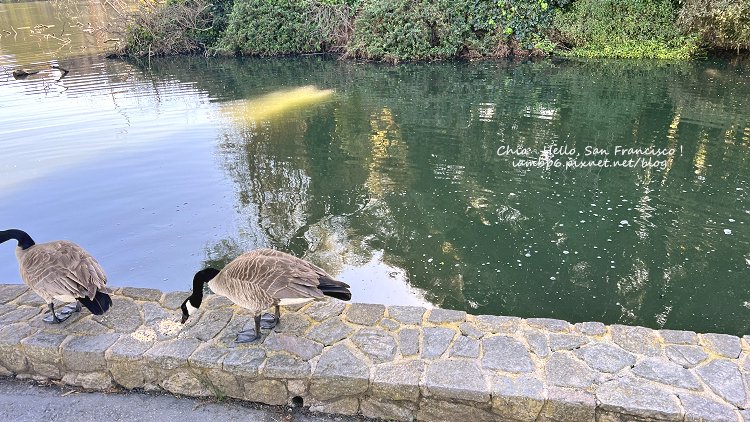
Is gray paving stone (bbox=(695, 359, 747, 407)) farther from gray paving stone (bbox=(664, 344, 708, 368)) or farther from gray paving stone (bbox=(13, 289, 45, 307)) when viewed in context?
gray paving stone (bbox=(13, 289, 45, 307))

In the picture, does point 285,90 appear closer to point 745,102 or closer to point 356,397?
point 745,102

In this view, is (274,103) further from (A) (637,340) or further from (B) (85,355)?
(A) (637,340)

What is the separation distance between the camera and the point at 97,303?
368cm

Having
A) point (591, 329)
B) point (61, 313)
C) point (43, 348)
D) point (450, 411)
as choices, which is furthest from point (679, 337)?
point (61, 313)

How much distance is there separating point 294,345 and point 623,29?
57.3ft

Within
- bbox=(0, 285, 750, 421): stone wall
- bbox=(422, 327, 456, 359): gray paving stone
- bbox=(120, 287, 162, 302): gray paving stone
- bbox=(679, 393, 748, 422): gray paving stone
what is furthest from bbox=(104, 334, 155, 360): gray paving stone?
bbox=(679, 393, 748, 422): gray paving stone

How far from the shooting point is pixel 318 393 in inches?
132

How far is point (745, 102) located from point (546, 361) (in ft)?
34.3

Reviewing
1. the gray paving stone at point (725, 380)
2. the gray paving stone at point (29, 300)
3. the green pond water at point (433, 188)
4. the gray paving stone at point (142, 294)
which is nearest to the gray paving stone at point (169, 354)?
the gray paving stone at point (142, 294)

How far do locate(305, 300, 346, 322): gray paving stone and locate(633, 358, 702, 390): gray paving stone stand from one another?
206cm

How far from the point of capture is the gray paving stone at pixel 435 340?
11.5 ft

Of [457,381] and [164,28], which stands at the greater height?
[164,28]

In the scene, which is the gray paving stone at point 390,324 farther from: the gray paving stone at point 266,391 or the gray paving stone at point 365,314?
the gray paving stone at point 266,391

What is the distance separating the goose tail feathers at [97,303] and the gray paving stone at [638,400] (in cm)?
326
